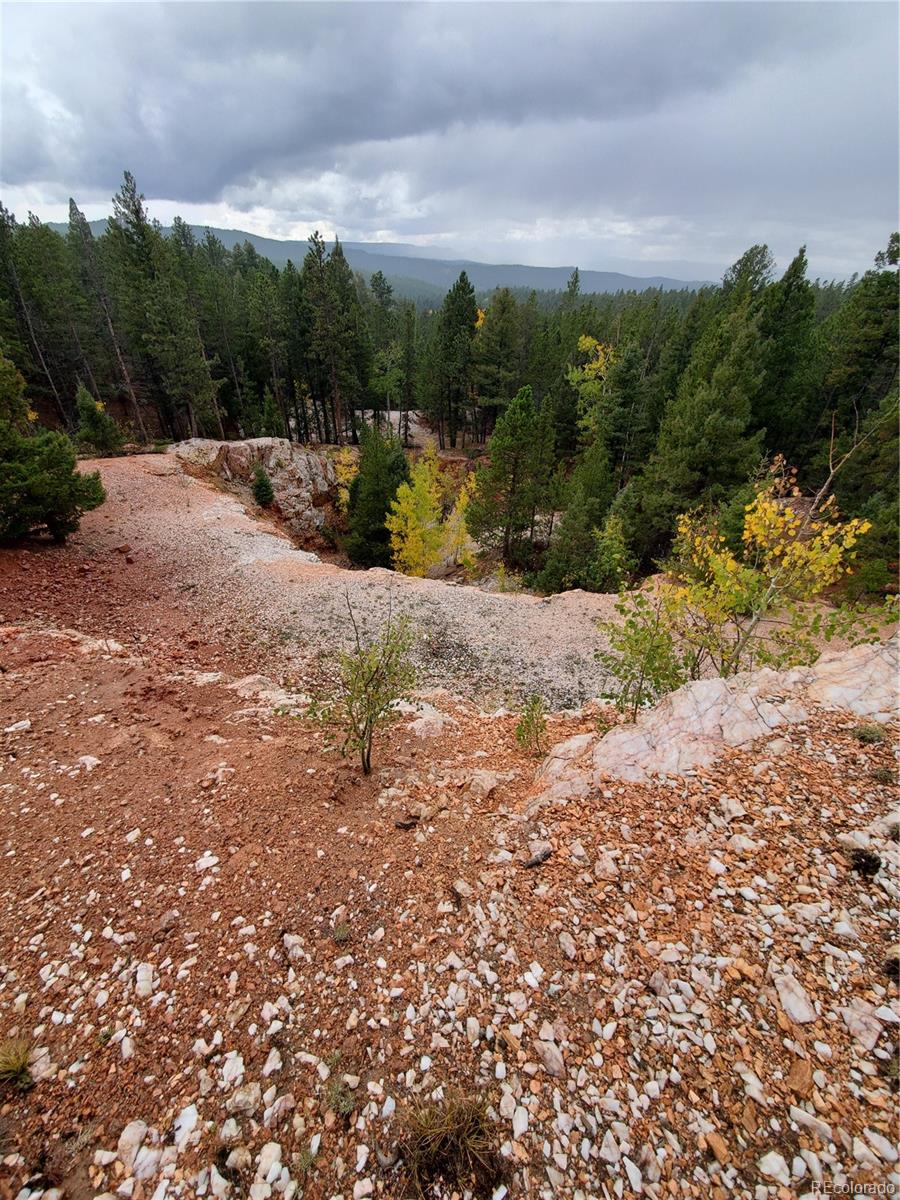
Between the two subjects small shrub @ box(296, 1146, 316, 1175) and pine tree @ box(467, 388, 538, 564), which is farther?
pine tree @ box(467, 388, 538, 564)

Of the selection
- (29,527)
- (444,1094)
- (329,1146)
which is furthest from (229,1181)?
(29,527)

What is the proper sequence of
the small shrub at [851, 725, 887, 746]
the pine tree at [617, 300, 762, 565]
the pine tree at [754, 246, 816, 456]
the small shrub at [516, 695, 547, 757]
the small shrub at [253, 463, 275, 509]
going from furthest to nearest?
the small shrub at [253, 463, 275, 509] < the pine tree at [754, 246, 816, 456] < the pine tree at [617, 300, 762, 565] < the small shrub at [516, 695, 547, 757] < the small shrub at [851, 725, 887, 746]

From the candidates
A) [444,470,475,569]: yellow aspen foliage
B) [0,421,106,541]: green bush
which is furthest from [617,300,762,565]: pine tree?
[0,421,106,541]: green bush

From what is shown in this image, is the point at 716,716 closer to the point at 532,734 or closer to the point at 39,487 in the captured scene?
the point at 532,734

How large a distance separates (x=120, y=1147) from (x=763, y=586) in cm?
957

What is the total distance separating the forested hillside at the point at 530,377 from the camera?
21.7 metres

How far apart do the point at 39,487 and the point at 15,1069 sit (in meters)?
15.5

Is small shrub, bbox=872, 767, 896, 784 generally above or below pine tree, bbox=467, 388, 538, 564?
above

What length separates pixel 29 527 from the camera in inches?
576

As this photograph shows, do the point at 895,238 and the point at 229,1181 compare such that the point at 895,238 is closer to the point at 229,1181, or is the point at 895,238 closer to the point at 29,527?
the point at 229,1181

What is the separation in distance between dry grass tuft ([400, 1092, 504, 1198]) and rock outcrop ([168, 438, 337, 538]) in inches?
1214

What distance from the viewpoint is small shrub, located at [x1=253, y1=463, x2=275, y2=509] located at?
29.8m

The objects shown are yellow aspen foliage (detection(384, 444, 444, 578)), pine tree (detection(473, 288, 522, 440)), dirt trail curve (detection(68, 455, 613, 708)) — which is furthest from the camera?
pine tree (detection(473, 288, 522, 440))

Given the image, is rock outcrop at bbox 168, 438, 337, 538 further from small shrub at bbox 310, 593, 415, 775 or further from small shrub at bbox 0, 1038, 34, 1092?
small shrub at bbox 0, 1038, 34, 1092
